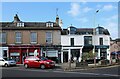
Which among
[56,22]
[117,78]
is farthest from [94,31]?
[117,78]

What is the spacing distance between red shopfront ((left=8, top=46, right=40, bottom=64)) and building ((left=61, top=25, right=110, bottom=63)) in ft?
18.3

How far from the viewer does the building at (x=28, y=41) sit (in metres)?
49.9

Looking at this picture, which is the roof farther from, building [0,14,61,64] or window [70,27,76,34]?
window [70,27,76,34]

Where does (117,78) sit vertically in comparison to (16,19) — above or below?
below

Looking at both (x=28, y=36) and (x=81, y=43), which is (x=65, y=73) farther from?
(x=81, y=43)

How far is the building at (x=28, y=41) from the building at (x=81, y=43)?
1.58 meters

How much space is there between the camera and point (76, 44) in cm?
5119

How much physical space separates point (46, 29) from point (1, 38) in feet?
28.5

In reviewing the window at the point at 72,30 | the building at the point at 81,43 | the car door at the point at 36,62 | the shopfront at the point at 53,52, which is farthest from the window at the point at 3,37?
the car door at the point at 36,62

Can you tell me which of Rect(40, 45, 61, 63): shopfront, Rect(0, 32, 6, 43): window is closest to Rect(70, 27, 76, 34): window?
Rect(40, 45, 61, 63): shopfront

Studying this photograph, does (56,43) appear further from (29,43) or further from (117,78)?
(117,78)

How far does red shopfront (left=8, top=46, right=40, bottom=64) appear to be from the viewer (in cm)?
4978

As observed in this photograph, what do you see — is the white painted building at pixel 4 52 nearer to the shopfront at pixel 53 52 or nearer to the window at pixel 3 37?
the window at pixel 3 37

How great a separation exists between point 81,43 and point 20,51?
1188cm
